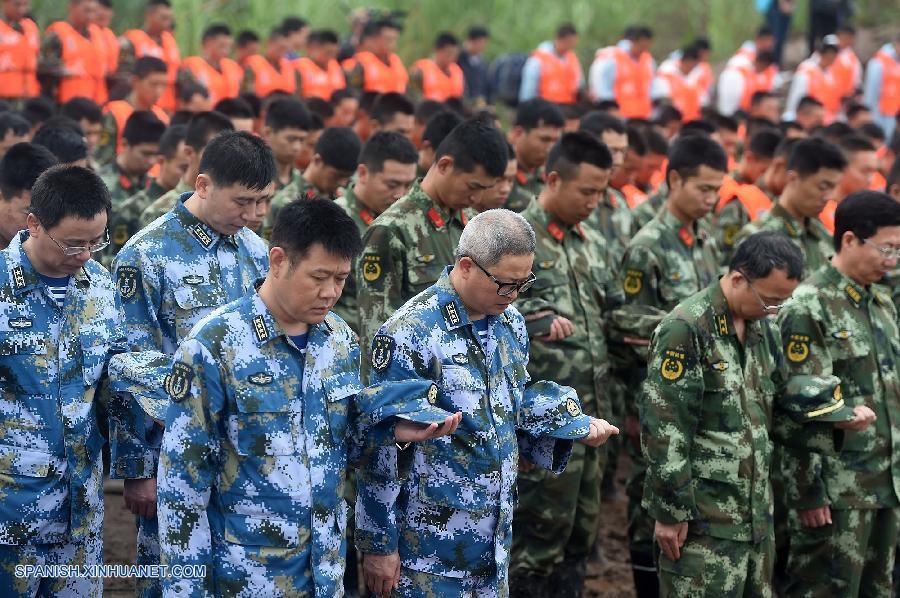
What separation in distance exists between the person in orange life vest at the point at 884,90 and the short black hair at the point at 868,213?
12.5 metres

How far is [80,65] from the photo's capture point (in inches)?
515

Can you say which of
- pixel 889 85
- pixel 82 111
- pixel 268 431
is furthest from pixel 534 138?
pixel 889 85

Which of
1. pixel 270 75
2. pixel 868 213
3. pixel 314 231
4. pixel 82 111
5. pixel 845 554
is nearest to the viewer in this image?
pixel 314 231

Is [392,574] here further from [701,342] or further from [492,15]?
[492,15]

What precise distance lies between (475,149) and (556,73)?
464 inches

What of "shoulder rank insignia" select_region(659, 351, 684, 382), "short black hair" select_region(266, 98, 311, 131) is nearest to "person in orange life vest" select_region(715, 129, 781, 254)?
"short black hair" select_region(266, 98, 311, 131)

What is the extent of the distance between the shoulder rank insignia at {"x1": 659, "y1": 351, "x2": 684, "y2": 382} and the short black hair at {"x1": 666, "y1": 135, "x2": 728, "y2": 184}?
1.96 metres

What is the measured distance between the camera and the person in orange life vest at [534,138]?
881 centimetres

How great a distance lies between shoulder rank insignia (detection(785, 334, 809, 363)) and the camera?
564cm

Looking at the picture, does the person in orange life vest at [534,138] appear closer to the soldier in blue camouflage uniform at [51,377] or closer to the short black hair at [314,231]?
the soldier in blue camouflage uniform at [51,377]

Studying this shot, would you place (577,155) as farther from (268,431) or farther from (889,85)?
(889,85)

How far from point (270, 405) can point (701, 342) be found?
2145 mm

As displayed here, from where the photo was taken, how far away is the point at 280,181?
8414 millimetres

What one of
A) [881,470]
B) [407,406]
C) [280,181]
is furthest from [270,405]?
[280,181]
